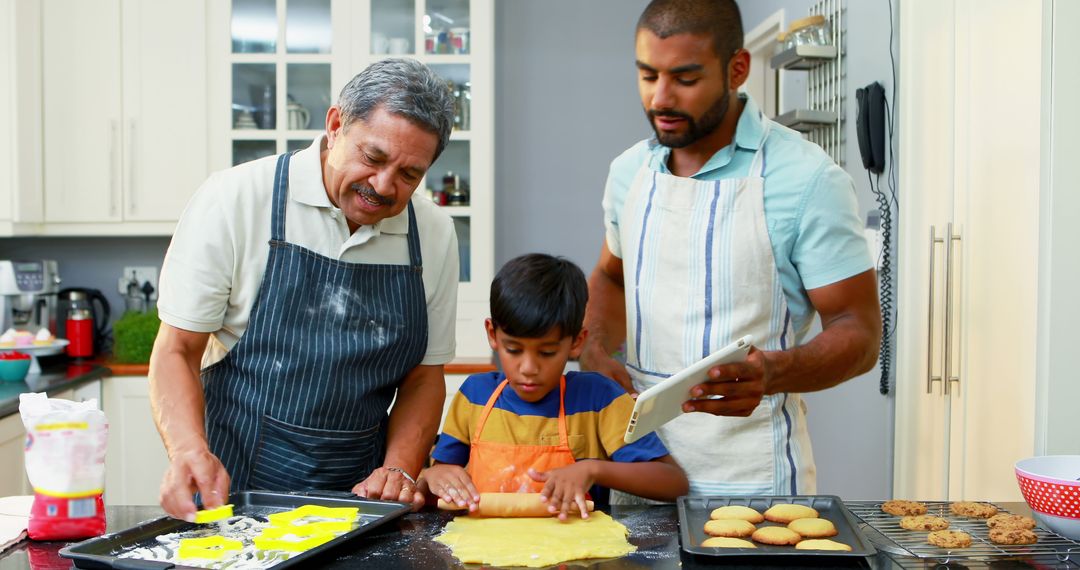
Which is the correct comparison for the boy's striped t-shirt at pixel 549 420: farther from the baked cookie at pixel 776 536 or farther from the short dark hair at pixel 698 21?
the short dark hair at pixel 698 21

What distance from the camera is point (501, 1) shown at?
422 centimetres

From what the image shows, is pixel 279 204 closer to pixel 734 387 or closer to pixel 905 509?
pixel 734 387

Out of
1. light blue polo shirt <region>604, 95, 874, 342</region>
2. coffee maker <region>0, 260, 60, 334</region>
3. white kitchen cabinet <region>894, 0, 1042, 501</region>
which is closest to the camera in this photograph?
light blue polo shirt <region>604, 95, 874, 342</region>

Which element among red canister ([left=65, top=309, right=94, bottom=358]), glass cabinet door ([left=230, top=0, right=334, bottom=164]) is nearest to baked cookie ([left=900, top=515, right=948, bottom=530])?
glass cabinet door ([left=230, top=0, right=334, bottom=164])

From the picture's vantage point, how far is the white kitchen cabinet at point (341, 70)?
369cm

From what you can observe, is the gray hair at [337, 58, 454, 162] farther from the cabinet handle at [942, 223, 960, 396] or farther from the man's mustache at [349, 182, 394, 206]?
the cabinet handle at [942, 223, 960, 396]

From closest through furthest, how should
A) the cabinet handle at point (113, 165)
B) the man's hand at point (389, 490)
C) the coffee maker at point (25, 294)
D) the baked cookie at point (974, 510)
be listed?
the baked cookie at point (974, 510)
the man's hand at point (389, 490)
the coffee maker at point (25, 294)
the cabinet handle at point (113, 165)

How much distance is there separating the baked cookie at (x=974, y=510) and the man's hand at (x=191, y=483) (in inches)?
40.4

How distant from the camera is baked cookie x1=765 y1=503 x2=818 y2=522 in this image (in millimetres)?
1326

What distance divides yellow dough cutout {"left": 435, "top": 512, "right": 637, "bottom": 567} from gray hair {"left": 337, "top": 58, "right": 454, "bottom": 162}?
0.61 metres

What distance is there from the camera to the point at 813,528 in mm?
1261

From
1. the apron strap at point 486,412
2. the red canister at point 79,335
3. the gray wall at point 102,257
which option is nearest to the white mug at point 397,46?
the gray wall at point 102,257

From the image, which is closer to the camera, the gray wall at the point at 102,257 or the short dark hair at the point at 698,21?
the short dark hair at the point at 698,21

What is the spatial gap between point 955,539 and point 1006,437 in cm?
110
